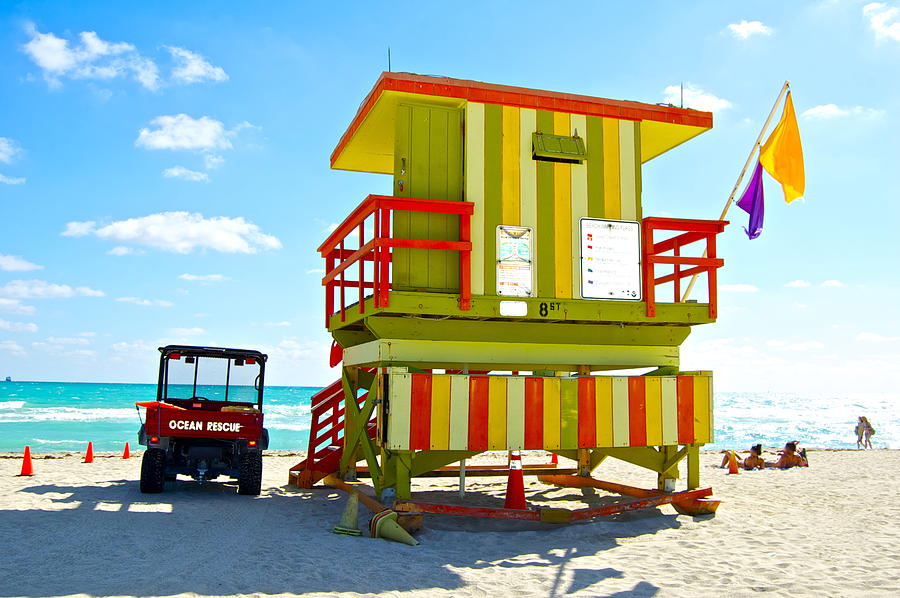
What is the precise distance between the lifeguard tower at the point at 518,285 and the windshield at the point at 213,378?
323cm

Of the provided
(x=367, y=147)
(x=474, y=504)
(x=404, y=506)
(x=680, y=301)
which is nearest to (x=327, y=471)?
(x=474, y=504)

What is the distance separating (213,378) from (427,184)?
18.7 feet

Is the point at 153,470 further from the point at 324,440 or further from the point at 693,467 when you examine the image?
the point at 693,467

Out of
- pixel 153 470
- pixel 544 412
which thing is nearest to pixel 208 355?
pixel 153 470

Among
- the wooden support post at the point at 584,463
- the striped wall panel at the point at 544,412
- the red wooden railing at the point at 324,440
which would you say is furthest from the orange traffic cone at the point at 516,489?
the wooden support post at the point at 584,463

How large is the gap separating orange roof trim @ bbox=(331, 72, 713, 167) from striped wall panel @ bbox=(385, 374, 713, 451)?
374 centimetres

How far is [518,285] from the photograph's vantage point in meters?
10.1

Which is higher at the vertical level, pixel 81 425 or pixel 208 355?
pixel 208 355

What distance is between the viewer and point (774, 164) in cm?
1170

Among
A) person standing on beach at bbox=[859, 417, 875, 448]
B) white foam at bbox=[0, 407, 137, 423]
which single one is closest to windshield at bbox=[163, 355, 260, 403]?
person standing on beach at bbox=[859, 417, 875, 448]

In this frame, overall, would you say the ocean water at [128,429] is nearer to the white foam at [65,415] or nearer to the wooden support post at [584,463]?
the white foam at [65,415]

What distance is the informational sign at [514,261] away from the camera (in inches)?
396

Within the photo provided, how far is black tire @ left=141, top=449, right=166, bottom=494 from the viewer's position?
38.5 ft

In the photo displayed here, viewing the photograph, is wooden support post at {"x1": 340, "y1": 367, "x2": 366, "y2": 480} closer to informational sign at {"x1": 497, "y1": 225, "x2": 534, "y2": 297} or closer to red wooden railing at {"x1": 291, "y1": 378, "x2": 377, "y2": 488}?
red wooden railing at {"x1": 291, "y1": 378, "x2": 377, "y2": 488}
